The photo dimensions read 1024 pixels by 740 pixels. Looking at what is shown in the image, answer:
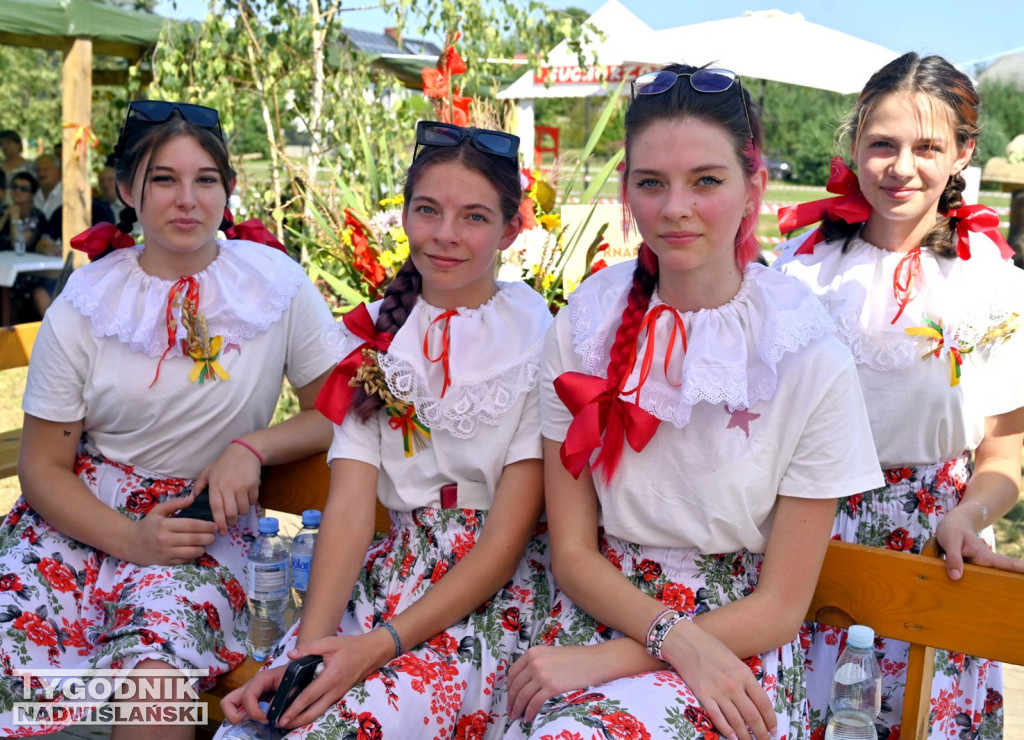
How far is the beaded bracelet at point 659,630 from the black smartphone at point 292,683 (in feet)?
2.09

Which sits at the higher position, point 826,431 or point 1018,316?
point 1018,316

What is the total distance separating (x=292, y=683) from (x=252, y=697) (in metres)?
0.11

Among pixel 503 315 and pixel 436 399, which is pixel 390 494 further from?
pixel 503 315

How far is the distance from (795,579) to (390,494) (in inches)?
36.5

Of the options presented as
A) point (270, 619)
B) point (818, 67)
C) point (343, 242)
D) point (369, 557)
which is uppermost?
point (818, 67)

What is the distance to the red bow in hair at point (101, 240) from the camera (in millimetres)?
2748

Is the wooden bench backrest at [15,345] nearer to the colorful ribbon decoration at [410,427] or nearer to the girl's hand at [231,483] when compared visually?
the girl's hand at [231,483]

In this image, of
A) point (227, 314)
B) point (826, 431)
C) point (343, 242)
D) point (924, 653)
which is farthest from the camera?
point (343, 242)

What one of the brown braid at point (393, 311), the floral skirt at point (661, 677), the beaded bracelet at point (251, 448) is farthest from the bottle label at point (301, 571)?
the floral skirt at point (661, 677)

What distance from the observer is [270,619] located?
2.54 m

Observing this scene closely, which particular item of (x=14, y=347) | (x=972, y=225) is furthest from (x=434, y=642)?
(x=14, y=347)

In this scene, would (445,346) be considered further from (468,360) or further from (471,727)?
(471,727)

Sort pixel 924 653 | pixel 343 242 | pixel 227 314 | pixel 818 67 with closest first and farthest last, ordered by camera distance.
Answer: pixel 924 653 → pixel 227 314 → pixel 343 242 → pixel 818 67

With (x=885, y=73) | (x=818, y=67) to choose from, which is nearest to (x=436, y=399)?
(x=885, y=73)
